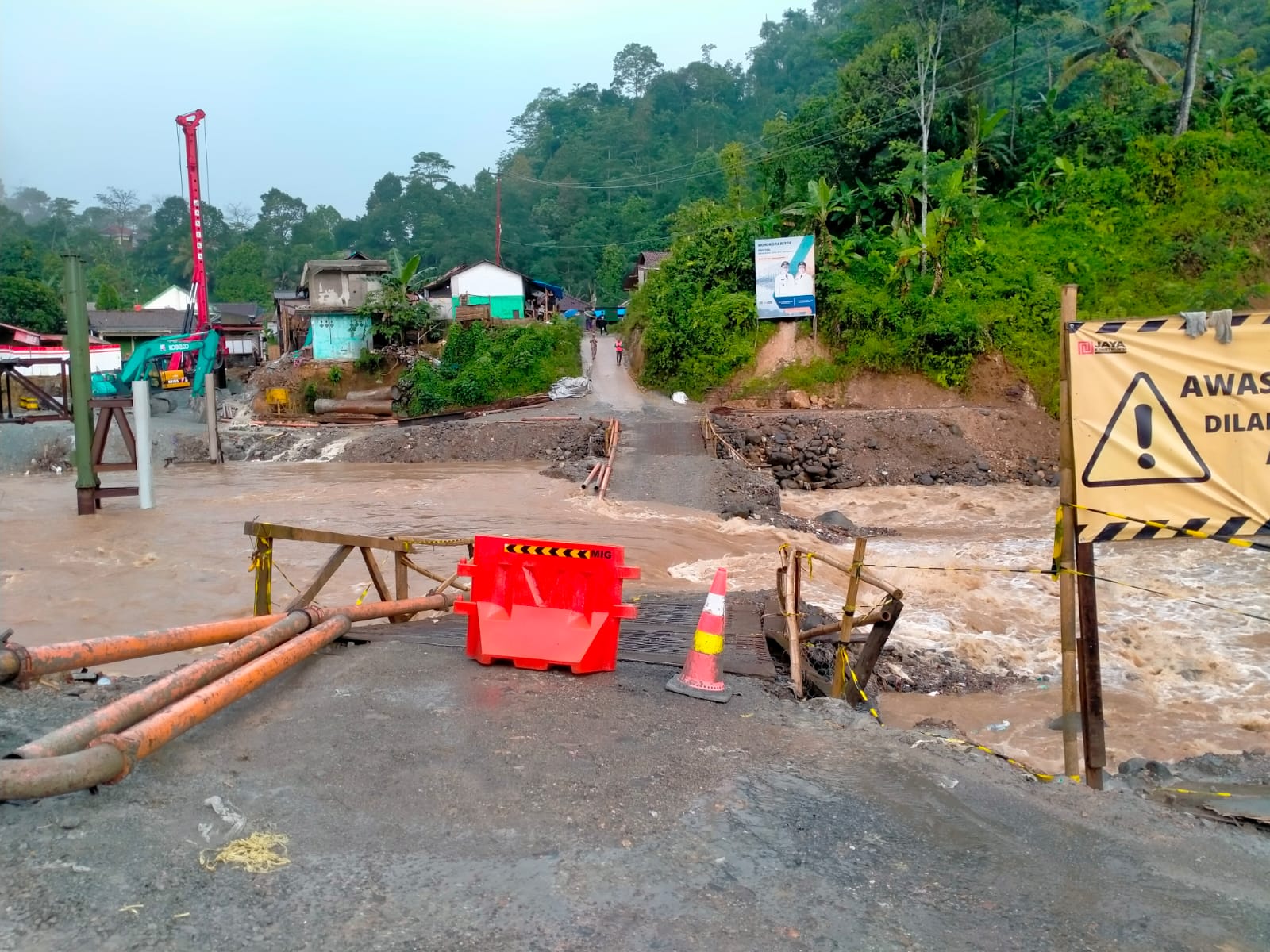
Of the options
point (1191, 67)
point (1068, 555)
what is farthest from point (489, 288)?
point (1068, 555)

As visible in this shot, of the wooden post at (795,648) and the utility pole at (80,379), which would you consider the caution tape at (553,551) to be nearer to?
the wooden post at (795,648)

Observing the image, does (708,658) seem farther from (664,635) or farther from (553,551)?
(664,635)

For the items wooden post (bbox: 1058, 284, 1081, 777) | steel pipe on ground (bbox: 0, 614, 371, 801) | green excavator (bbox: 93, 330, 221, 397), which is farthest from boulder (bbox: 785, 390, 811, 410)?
steel pipe on ground (bbox: 0, 614, 371, 801)

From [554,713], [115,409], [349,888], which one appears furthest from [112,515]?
[349,888]

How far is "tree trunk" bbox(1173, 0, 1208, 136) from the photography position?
30109mm

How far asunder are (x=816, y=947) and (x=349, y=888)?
166cm

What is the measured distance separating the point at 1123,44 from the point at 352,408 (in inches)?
1271

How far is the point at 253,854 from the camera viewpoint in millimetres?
3652

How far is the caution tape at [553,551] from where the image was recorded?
20.6 feet

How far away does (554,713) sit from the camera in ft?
17.5

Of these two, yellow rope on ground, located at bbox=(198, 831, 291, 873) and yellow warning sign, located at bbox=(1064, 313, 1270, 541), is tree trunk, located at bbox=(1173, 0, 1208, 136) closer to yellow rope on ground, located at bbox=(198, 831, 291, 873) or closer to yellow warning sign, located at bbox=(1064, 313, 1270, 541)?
yellow warning sign, located at bbox=(1064, 313, 1270, 541)

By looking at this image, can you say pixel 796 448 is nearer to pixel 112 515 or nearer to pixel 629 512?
pixel 629 512

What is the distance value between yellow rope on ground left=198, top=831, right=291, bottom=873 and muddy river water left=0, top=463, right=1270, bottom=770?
234 inches

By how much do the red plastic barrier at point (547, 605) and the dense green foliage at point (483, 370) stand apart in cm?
2955
